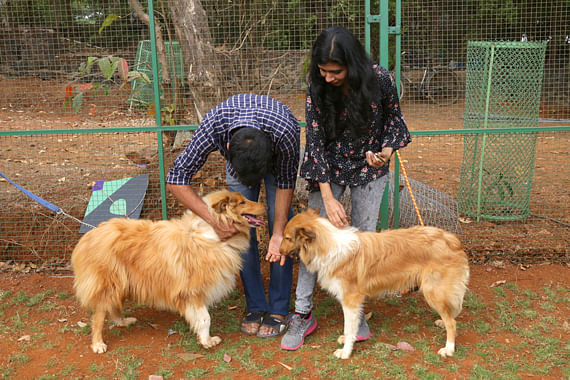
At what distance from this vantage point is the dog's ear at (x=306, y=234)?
345 centimetres

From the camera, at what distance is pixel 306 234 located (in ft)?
11.3

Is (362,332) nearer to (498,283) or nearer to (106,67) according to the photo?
(498,283)

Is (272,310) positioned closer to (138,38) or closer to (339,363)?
(339,363)

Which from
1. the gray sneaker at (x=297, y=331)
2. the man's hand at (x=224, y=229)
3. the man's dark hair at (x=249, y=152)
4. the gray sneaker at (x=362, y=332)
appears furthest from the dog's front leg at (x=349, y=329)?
the man's dark hair at (x=249, y=152)

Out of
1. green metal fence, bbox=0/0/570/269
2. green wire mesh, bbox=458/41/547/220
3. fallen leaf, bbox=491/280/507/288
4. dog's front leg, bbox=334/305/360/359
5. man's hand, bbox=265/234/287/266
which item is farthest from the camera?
green wire mesh, bbox=458/41/547/220

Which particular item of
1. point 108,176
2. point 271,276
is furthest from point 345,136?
point 108,176

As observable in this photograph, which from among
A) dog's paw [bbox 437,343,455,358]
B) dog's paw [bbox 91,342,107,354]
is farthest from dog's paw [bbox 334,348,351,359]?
dog's paw [bbox 91,342,107,354]

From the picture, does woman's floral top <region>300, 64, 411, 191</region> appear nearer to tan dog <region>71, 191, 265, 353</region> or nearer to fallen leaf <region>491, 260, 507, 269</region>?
tan dog <region>71, 191, 265, 353</region>

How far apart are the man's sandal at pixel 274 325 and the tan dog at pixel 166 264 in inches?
18.2

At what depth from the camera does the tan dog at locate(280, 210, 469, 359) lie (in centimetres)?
353

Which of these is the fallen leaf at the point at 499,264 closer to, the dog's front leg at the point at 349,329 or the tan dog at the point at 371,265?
the tan dog at the point at 371,265

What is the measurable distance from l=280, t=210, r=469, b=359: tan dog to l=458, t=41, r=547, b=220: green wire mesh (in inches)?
118

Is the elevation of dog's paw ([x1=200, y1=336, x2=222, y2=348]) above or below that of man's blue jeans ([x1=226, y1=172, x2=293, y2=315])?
below

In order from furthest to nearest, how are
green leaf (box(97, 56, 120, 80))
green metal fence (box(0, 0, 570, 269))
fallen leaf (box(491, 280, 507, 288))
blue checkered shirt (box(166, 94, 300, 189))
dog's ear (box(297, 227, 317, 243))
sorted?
green metal fence (box(0, 0, 570, 269))
fallen leaf (box(491, 280, 507, 288))
green leaf (box(97, 56, 120, 80))
dog's ear (box(297, 227, 317, 243))
blue checkered shirt (box(166, 94, 300, 189))
